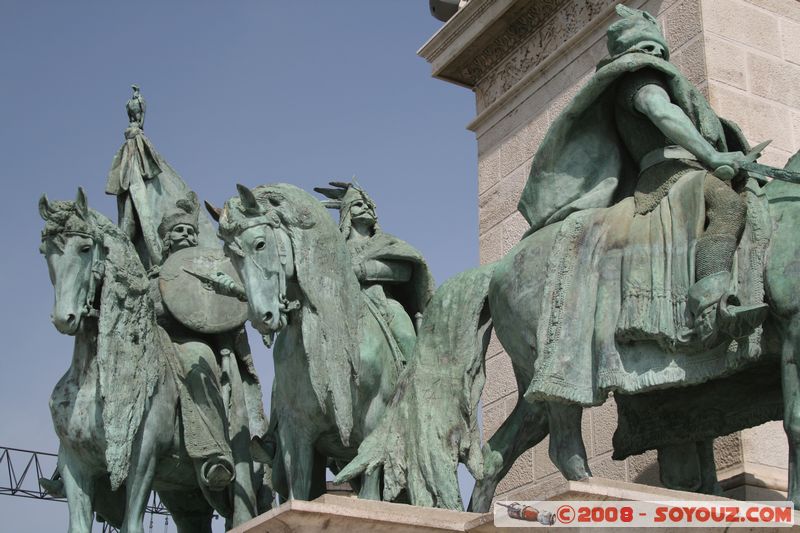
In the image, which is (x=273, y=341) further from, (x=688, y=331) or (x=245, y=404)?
(x=688, y=331)

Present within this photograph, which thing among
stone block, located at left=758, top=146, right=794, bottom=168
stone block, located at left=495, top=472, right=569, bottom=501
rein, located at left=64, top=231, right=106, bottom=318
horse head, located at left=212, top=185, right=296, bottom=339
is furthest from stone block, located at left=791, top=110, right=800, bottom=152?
rein, located at left=64, top=231, right=106, bottom=318

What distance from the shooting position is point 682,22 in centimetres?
865

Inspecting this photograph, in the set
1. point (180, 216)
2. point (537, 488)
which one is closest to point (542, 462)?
point (537, 488)

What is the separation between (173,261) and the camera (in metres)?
8.42

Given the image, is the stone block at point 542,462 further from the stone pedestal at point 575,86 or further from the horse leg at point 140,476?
the horse leg at point 140,476

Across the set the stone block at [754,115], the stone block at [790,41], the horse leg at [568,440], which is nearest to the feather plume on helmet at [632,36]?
the stone block at [754,115]

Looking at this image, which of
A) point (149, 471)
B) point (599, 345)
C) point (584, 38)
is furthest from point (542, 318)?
point (584, 38)

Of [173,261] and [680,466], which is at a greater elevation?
[173,261]

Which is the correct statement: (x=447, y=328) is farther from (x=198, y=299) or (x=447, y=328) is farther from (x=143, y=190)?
(x=143, y=190)

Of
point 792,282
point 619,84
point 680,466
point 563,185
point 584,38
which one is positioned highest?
point 584,38

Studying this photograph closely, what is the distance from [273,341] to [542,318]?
1.71m

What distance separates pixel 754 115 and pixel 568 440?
121 inches

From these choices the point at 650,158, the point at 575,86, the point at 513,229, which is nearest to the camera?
the point at 650,158

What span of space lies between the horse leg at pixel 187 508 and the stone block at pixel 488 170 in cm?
333
